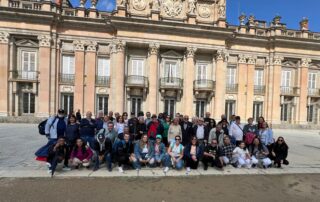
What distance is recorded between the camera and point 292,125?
22.3m

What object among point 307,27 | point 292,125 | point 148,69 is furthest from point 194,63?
point 307,27

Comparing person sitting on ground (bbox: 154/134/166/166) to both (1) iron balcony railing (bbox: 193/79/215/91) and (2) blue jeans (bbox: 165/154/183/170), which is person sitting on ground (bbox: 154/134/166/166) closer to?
(2) blue jeans (bbox: 165/154/183/170)

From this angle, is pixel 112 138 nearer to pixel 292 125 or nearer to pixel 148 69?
pixel 148 69

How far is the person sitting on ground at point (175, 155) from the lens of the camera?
258 inches

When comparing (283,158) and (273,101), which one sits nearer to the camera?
(283,158)

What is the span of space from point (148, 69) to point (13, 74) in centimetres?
1200

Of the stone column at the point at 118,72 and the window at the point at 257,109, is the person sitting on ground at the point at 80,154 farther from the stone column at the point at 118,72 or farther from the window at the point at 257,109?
the window at the point at 257,109

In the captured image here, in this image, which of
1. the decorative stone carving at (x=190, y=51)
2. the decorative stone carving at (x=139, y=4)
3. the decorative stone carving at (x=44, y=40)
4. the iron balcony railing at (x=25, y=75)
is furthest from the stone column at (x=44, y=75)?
the decorative stone carving at (x=190, y=51)

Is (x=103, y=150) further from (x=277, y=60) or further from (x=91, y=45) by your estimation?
(x=277, y=60)

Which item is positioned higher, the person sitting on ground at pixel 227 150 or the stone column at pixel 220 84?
the stone column at pixel 220 84

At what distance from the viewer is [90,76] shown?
1939cm

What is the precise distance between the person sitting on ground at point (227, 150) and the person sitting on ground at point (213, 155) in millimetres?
214

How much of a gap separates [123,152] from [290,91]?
23.0 m

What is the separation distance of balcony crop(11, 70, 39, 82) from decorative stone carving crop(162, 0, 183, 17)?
13.6 metres
